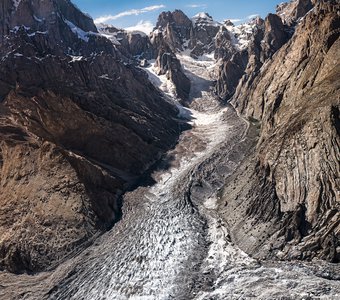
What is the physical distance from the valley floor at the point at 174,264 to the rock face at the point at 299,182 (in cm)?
207

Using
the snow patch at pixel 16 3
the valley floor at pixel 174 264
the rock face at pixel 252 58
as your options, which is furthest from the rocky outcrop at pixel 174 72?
the valley floor at pixel 174 264

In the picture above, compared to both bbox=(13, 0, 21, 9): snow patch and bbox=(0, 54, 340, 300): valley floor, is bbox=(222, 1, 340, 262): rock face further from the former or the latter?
bbox=(13, 0, 21, 9): snow patch

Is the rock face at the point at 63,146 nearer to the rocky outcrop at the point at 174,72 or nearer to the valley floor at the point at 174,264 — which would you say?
the valley floor at the point at 174,264

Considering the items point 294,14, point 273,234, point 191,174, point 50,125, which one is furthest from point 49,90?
point 294,14

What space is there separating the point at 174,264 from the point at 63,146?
34769 mm

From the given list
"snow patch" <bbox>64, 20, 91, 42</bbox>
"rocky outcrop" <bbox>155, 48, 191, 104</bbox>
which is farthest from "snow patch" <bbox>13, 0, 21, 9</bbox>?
"rocky outcrop" <bbox>155, 48, 191, 104</bbox>

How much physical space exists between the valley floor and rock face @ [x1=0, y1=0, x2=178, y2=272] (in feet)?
10.9

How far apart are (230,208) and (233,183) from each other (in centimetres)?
747

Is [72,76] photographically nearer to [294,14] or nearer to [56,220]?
[56,220]

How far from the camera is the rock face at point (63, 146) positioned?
5738cm

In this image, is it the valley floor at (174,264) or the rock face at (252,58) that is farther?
the rock face at (252,58)

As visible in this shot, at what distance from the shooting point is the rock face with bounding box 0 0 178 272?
57.4m

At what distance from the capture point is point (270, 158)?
188 feet

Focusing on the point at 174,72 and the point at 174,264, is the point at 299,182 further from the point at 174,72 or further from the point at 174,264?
the point at 174,72
